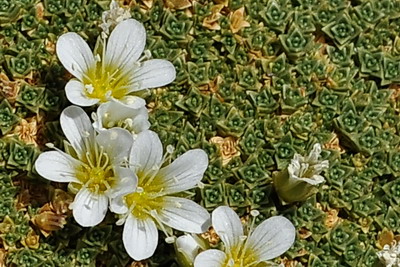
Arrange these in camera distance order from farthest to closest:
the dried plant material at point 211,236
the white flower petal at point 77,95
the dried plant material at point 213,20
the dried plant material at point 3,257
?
1. the dried plant material at point 213,20
2. the dried plant material at point 211,236
3. the dried plant material at point 3,257
4. the white flower petal at point 77,95

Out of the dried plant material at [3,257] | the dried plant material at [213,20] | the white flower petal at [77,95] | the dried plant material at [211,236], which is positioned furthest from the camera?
the dried plant material at [213,20]

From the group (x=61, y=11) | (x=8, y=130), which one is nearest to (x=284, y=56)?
(x=61, y=11)

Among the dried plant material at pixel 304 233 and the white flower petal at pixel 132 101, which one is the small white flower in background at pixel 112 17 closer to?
the white flower petal at pixel 132 101

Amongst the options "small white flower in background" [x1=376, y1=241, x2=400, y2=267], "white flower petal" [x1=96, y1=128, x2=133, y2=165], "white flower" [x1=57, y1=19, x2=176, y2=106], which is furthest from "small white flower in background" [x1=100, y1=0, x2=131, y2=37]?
"small white flower in background" [x1=376, y1=241, x2=400, y2=267]

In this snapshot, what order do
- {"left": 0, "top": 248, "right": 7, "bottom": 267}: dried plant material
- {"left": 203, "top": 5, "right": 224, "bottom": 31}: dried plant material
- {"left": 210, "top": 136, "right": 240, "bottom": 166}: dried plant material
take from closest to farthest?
1. {"left": 0, "top": 248, "right": 7, "bottom": 267}: dried plant material
2. {"left": 210, "top": 136, "right": 240, "bottom": 166}: dried plant material
3. {"left": 203, "top": 5, "right": 224, "bottom": 31}: dried plant material

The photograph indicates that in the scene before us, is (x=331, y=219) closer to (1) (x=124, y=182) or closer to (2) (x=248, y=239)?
(2) (x=248, y=239)

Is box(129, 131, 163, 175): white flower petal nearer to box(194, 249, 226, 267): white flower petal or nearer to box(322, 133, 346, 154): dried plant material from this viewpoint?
box(194, 249, 226, 267): white flower petal

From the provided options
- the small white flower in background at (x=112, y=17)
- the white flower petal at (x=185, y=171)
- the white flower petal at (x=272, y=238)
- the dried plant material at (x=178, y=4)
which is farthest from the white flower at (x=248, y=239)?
the dried plant material at (x=178, y=4)
